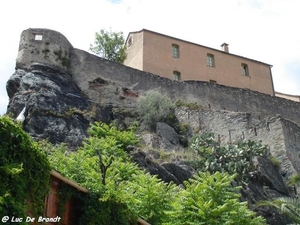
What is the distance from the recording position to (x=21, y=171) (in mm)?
11227

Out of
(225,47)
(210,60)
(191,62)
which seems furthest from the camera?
(225,47)

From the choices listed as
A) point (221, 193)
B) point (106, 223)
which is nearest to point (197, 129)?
point (221, 193)

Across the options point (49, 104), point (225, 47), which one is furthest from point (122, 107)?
point (225, 47)

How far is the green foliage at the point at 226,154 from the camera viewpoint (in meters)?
24.7

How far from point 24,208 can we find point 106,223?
3044 mm

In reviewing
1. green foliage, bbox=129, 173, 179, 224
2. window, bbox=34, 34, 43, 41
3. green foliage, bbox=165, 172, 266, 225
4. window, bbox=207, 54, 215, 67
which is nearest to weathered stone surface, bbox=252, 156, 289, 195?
green foliage, bbox=165, 172, 266, 225

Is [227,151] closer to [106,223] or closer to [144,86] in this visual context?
[144,86]

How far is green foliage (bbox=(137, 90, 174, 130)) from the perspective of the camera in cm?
2917

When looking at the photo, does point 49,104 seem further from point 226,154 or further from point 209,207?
point 209,207

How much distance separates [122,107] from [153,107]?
1796mm

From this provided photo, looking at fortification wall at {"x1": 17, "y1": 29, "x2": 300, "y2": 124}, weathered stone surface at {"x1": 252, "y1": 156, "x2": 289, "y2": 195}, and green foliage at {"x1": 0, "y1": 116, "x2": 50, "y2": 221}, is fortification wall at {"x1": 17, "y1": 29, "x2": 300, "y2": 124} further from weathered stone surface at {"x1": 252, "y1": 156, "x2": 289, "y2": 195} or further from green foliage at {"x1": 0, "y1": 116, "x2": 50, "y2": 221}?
green foliage at {"x1": 0, "y1": 116, "x2": 50, "y2": 221}

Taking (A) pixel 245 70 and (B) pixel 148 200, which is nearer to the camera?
(B) pixel 148 200

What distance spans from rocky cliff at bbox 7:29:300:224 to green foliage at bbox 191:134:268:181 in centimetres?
56

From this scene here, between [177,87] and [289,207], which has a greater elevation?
[177,87]
